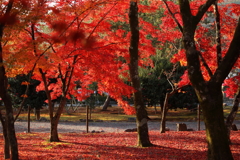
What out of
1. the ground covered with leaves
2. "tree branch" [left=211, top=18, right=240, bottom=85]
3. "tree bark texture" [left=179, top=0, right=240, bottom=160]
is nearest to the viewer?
"tree branch" [left=211, top=18, right=240, bottom=85]

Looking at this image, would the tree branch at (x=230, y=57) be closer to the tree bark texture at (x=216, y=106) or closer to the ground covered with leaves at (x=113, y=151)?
the tree bark texture at (x=216, y=106)

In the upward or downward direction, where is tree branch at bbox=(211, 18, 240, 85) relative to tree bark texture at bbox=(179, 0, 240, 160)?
upward

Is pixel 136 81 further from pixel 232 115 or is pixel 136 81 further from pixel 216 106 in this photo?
pixel 216 106

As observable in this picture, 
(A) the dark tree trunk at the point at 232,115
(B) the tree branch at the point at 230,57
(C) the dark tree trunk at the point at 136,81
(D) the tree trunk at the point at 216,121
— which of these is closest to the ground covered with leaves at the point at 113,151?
(C) the dark tree trunk at the point at 136,81

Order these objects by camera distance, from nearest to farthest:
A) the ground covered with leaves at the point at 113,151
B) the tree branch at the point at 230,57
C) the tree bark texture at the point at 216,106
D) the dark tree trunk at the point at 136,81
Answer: the tree branch at the point at 230,57
the tree bark texture at the point at 216,106
the ground covered with leaves at the point at 113,151
the dark tree trunk at the point at 136,81

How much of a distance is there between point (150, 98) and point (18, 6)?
653 inches

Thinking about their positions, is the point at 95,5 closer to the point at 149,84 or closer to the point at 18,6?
the point at 18,6

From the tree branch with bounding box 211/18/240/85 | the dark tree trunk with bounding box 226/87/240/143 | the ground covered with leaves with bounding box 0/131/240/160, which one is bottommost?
the ground covered with leaves with bounding box 0/131/240/160

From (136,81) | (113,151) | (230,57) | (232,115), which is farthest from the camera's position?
(136,81)

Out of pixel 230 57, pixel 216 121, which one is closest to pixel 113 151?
pixel 216 121

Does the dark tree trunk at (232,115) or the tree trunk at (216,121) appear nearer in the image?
the tree trunk at (216,121)

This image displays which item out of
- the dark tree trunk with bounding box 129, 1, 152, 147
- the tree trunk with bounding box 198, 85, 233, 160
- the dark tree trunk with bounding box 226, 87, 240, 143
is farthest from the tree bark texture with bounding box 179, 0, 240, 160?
the dark tree trunk with bounding box 129, 1, 152, 147

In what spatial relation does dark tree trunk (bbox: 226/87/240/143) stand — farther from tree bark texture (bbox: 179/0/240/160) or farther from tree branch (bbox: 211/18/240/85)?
tree branch (bbox: 211/18/240/85)

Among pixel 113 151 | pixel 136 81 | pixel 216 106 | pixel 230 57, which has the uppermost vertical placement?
pixel 230 57
